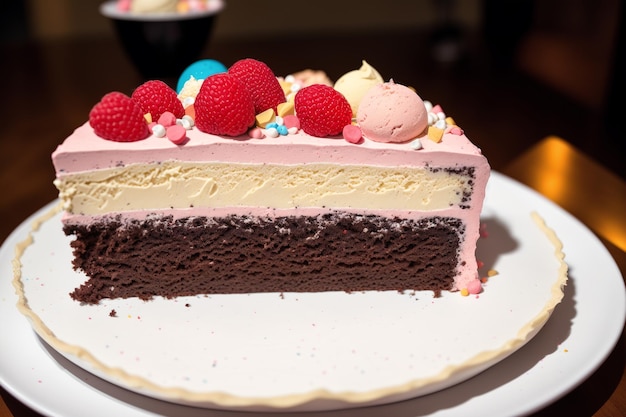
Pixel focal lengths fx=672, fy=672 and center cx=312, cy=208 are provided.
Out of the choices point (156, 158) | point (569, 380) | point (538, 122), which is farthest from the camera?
point (538, 122)

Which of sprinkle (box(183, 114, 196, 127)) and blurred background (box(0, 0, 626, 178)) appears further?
blurred background (box(0, 0, 626, 178))

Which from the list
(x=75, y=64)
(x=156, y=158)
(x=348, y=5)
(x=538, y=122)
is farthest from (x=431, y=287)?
(x=348, y=5)

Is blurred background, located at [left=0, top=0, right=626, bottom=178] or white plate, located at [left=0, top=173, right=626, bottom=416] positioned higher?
white plate, located at [left=0, top=173, right=626, bottom=416]

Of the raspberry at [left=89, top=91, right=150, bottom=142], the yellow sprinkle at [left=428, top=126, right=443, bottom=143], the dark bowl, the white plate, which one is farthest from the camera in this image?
the dark bowl

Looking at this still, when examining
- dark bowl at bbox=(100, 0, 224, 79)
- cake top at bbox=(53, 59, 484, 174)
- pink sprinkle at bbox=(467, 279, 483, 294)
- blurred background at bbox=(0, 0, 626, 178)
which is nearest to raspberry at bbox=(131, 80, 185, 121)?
cake top at bbox=(53, 59, 484, 174)

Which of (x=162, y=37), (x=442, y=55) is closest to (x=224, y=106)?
(x=162, y=37)

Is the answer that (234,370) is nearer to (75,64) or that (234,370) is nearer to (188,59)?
(188,59)

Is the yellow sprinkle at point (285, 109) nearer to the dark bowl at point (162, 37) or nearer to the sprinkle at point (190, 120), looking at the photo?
the sprinkle at point (190, 120)

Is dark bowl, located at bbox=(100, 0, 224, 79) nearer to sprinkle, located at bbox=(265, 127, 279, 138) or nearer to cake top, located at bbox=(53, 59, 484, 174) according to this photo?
cake top, located at bbox=(53, 59, 484, 174)
